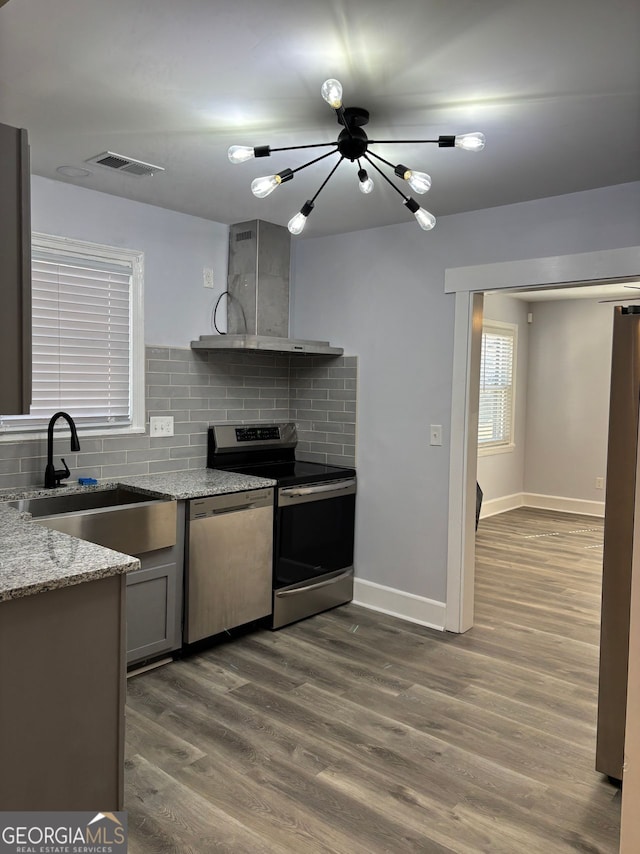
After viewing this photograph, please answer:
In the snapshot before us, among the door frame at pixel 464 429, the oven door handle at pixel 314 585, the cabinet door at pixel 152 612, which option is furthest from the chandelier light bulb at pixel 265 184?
the oven door handle at pixel 314 585

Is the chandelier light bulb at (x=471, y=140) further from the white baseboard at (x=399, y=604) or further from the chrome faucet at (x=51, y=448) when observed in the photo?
the white baseboard at (x=399, y=604)

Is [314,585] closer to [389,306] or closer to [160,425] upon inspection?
[160,425]

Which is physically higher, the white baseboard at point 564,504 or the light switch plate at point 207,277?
the light switch plate at point 207,277

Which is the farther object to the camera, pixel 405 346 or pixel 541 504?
pixel 541 504

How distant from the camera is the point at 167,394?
12.4 feet

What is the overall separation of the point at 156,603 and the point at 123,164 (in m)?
2.06

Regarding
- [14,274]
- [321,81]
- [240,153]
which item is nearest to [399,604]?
[240,153]

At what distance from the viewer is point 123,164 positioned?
2.90 metres

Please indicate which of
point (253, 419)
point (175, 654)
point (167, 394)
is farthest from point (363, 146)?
point (175, 654)

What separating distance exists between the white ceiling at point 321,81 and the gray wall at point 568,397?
436 centimetres

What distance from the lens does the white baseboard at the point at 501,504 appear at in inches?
272

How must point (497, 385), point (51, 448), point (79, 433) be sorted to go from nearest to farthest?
point (51, 448)
point (79, 433)
point (497, 385)

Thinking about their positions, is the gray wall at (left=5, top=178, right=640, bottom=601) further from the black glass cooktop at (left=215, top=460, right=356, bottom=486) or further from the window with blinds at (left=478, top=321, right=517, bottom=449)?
the window with blinds at (left=478, top=321, right=517, bottom=449)

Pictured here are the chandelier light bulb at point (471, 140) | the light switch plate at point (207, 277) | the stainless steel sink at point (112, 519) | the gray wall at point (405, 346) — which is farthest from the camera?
the light switch plate at point (207, 277)
